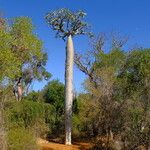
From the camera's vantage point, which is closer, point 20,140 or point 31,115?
point 20,140

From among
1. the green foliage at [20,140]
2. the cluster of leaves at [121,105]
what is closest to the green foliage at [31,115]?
the cluster of leaves at [121,105]

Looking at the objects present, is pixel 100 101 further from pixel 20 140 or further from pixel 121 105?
pixel 20 140

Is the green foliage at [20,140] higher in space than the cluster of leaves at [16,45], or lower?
lower

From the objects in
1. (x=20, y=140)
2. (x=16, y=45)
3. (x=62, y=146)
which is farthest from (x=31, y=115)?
(x=20, y=140)

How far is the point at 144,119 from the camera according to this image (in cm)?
2256

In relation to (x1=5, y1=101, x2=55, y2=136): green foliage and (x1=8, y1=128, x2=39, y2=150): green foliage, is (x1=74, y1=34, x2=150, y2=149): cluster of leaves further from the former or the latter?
(x1=8, y1=128, x2=39, y2=150): green foliage

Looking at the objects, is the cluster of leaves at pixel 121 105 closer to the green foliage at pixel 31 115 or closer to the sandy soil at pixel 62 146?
the sandy soil at pixel 62 146

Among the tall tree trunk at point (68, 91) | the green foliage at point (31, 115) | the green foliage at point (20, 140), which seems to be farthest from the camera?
the tall tree trunk at point (68, 91)

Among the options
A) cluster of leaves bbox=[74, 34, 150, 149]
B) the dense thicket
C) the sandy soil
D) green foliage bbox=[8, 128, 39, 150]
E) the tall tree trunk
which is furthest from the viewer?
the tall tree trunk

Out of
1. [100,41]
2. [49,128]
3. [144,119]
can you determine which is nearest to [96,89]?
[144,119]

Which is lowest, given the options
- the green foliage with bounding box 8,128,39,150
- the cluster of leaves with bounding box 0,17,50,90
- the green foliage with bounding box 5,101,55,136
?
the green foliage with bounding box 8,128,39,150

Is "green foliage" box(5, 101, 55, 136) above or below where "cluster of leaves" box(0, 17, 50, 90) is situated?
below

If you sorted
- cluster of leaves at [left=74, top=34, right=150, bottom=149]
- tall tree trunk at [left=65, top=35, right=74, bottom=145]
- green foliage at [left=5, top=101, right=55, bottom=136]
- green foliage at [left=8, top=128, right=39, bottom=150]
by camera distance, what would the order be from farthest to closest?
tall tree trunk at [left=65, top=35, right=74, bottom=145], green foliage at [left=5, top=101, right=55, bottom=136], cluster of leaves at [left=74, top=34, right=150, bottom=149], green foliage at [left=8, top=128, right=39, bottom=150]

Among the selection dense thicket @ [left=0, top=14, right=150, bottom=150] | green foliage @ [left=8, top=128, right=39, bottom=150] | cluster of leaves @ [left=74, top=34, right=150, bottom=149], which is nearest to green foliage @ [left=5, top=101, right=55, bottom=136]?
dense thicket @ [left=0, top=14, right=150, bottom=150]
